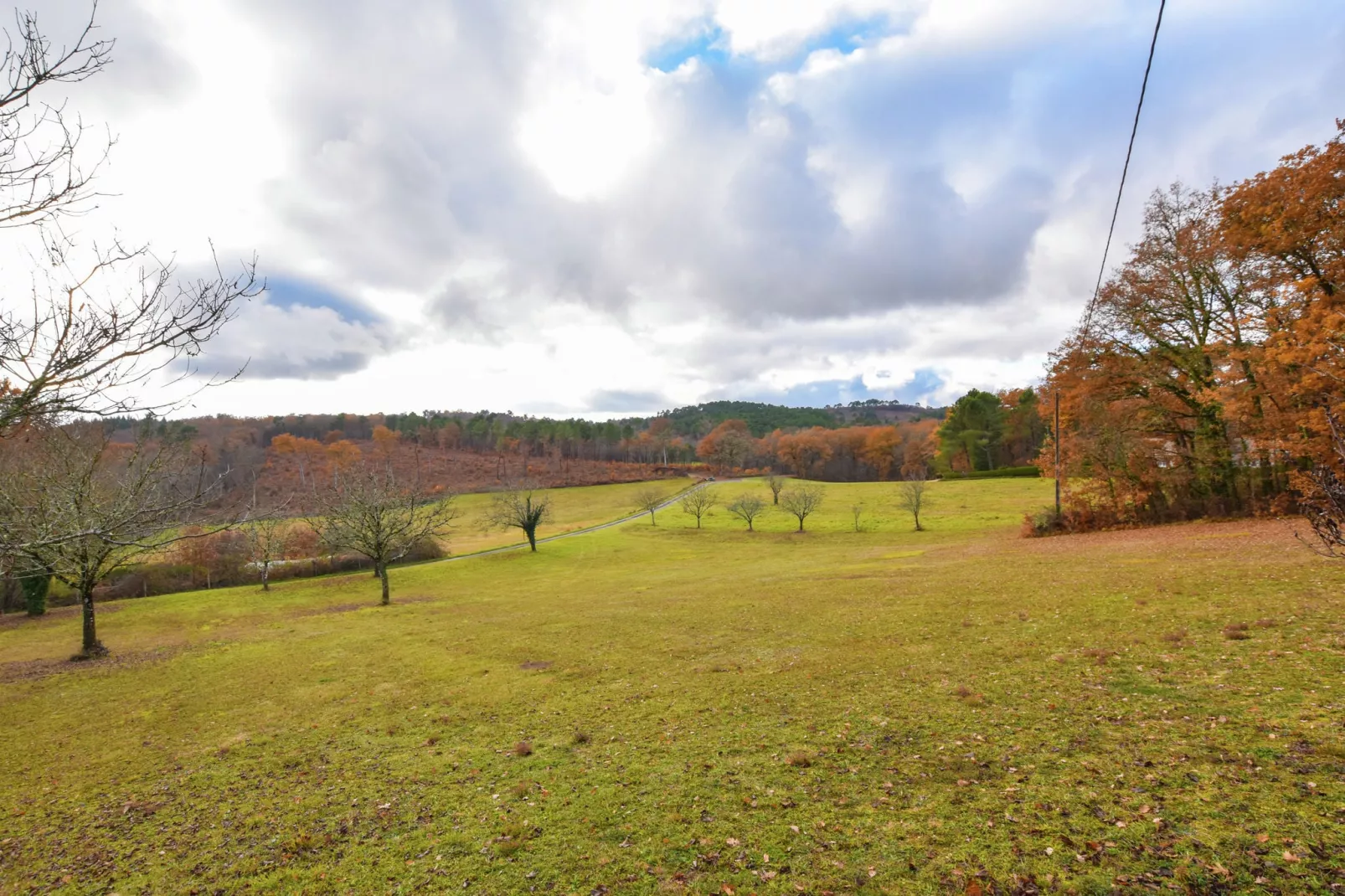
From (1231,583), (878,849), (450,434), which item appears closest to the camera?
(878,849)

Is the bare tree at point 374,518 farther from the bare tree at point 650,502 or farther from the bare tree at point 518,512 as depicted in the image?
the bare tree at point 650,502

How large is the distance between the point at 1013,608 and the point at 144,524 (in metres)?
17.5

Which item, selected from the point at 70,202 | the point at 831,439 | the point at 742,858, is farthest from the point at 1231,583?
the point at 831,439

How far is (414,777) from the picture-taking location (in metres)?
7.52

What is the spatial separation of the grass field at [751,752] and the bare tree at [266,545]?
21.5 m

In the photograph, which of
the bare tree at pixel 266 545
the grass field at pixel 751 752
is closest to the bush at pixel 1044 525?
the grass field at pixel 751 752

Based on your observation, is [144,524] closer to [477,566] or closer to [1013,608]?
[1013,608]

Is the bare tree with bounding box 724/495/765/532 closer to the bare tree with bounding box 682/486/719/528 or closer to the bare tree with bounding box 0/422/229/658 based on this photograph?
the bare tree with bounding box 682/486/719/528

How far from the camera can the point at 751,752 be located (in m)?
7.27

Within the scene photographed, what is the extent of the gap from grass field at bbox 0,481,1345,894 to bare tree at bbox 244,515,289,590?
2154 cm

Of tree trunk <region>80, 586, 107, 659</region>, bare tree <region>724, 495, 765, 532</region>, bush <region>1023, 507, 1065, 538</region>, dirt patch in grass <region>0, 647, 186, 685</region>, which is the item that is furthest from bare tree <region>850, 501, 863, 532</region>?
tree trunk <region>80, 586, 107, 659</region>

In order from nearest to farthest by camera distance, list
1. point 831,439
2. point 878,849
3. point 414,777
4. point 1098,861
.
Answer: point 1098,861, point 878,849, point 414,777, point 831,439

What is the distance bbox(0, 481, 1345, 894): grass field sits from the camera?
4.81 metres

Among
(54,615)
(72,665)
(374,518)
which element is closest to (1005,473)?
(374,518)
